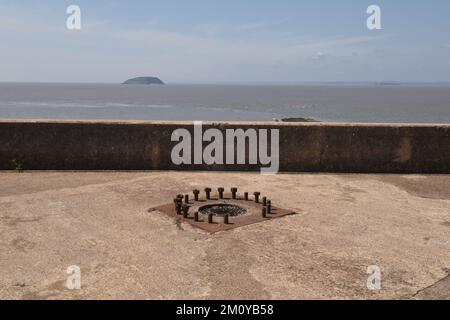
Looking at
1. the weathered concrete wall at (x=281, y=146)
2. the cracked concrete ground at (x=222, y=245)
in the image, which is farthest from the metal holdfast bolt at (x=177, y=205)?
the weathered concrete wall at (x=281, y=146)

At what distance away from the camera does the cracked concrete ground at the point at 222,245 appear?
3635 millimetres

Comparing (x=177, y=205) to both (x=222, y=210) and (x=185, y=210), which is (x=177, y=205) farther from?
(x=222, y=210)

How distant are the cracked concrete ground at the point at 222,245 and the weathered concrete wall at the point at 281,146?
1.18 metres

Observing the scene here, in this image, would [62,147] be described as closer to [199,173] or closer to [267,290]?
[199,173]

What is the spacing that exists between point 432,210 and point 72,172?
19.4 feet

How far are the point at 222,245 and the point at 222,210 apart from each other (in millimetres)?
1302

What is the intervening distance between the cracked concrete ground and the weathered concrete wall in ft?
3.89

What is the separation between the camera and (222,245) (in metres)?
4.58

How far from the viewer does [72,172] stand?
8102mm

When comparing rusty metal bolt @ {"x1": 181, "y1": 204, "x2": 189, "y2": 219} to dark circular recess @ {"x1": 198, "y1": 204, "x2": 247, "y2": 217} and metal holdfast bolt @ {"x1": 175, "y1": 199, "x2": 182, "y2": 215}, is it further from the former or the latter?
dark circular recess @ {"x1": 198, "y1": 204, "x2": 247, "y2": 217}

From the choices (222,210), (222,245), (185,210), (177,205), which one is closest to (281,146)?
(222,210)

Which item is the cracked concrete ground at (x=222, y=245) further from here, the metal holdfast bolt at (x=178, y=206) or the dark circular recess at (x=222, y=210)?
the dark circular recess at (x=222, y=210)
